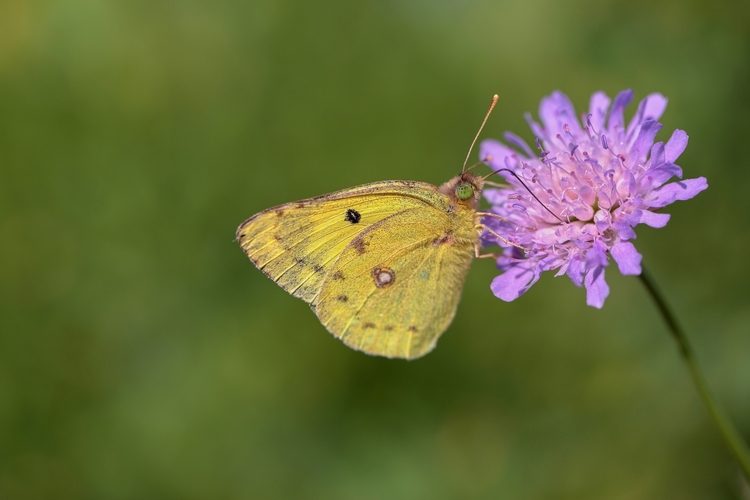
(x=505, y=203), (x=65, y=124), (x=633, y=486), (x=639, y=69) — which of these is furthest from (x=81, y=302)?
(x=639, y=69)

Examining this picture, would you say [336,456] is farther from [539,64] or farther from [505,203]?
[539,64]

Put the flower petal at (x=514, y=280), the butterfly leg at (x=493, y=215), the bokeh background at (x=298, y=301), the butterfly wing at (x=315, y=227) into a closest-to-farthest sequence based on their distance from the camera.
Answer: the flower petal at (x=514, y=280), the butterfly leg at (x=493, y=215), the butterfly wing at (x=315, y=227), the bokeh background at (x=298, y=301)

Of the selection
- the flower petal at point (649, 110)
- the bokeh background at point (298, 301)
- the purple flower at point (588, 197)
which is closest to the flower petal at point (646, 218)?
the purple flower at point (588, 197)

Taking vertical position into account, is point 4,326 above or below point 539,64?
below

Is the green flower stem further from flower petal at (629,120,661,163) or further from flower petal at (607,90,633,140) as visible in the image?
flower petal at (607,90,633,140)

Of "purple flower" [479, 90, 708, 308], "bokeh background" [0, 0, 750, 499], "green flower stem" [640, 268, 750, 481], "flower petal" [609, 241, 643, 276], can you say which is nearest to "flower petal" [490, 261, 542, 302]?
"purple flower" [479, 90, 708, 308]

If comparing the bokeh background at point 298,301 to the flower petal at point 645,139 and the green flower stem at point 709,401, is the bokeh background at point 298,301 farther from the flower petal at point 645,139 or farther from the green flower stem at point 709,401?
the flower petal at point 645,139
